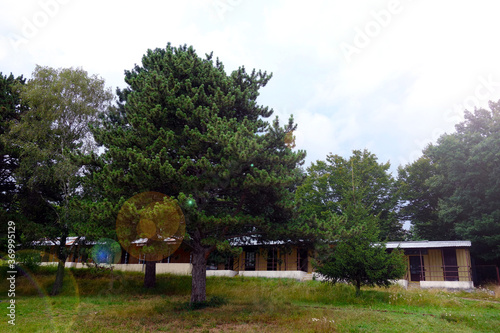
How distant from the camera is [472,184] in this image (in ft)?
101

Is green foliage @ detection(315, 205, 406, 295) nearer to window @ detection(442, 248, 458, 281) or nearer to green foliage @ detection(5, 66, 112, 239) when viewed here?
window @ detection(442, 248, 458, 281)

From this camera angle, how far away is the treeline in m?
12.8

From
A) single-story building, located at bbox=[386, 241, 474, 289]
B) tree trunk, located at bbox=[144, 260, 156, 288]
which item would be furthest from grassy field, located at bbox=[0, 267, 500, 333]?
single-story building, located at bbox=[386, 241, 474, 289]

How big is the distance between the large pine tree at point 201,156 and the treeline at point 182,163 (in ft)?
0.18

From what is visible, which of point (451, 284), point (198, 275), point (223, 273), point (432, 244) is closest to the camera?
point (198, 275)

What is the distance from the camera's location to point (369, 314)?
42.0ft

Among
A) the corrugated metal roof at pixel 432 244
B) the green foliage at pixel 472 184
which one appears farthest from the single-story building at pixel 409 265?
the green foliage at pixel 472 184

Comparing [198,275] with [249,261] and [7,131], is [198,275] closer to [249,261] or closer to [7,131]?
[7,131]

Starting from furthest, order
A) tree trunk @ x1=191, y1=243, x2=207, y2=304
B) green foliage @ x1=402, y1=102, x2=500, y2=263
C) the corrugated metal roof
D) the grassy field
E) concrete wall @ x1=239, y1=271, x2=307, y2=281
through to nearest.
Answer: green foliage @ x1=402, y1=102, x2=500, y2=263 → concrete wall @ x1=239, y1=271, x2=307, y2=281 → the corrugated metal roof → tree trunk @ x1=191, y1=243, x2=207, y2=304 → the grassy field

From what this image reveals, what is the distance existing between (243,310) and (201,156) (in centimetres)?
677

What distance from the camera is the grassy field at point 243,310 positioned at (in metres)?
10.9

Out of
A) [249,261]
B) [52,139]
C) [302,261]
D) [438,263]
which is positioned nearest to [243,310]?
[52,139]

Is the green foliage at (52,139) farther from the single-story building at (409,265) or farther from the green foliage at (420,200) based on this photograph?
the green foliage at (420,200)

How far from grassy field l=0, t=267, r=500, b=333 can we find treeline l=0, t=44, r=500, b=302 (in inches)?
80.2
